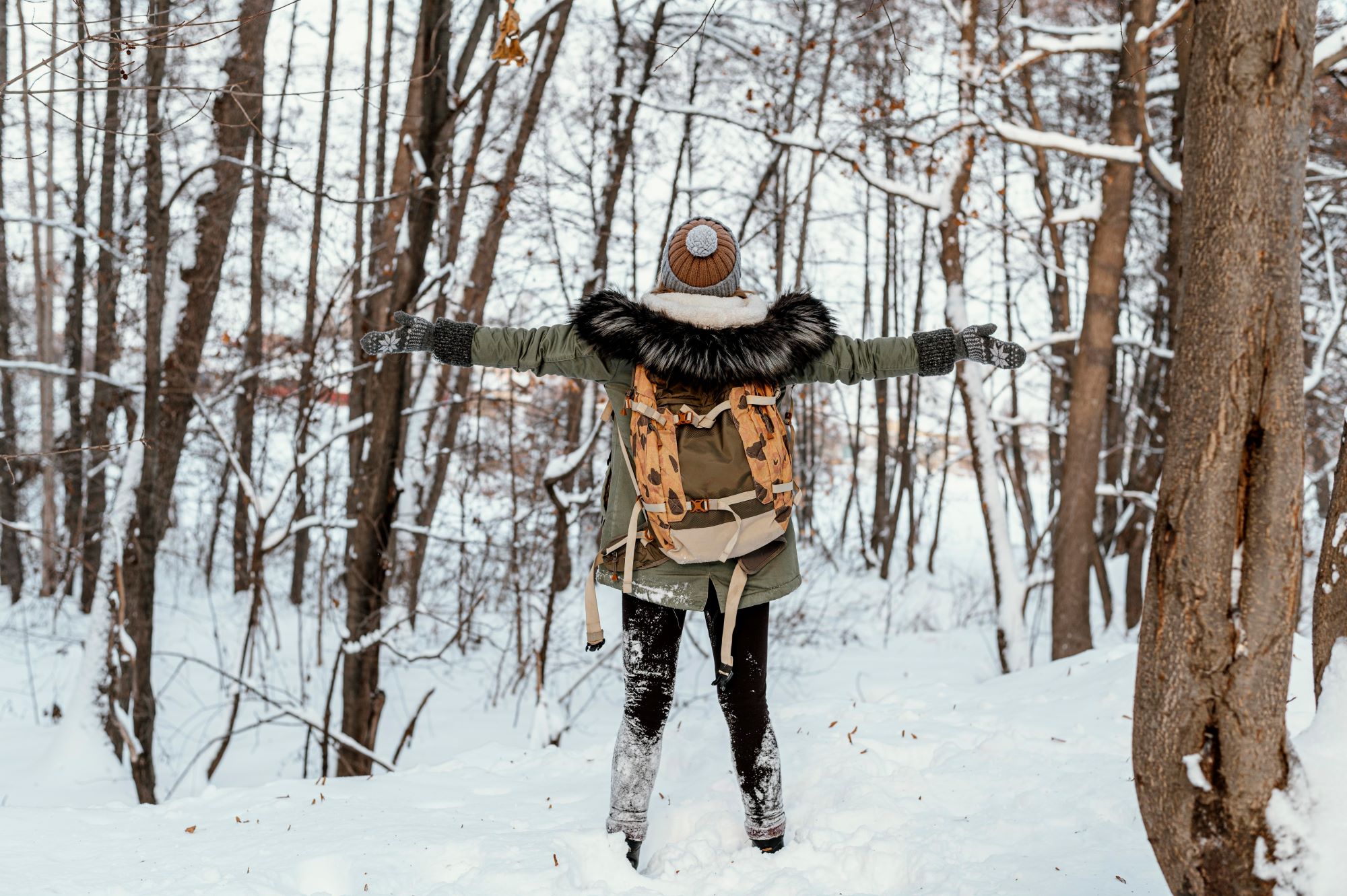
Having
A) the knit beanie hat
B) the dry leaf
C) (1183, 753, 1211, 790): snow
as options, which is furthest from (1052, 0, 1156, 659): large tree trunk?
(1183, 753, 1211, 790): snow

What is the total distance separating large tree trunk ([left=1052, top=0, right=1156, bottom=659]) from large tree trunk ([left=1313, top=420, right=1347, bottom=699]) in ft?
14.9

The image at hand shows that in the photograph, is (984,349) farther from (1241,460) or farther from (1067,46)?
(1067,46)

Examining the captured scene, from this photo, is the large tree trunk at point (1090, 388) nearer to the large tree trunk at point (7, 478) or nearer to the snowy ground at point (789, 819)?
the snowy ground at point (789, 819)

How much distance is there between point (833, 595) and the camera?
44.1 ft

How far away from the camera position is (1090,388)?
21.2ft

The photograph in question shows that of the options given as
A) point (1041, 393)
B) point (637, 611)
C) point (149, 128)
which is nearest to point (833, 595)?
point (1041, 393)

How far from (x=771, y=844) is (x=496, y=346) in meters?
1.58

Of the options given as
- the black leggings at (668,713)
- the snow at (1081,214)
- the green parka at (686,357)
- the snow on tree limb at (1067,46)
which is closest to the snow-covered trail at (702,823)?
the black leggings at (668,713)

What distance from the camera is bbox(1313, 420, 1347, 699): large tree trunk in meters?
2.05

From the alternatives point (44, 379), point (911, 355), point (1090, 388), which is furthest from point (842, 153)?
point (44, 379)

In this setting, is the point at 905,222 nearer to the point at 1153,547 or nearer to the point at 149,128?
the point at 149,128

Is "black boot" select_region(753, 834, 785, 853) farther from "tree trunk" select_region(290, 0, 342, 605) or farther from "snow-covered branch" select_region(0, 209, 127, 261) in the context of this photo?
"snow-covered branch" select_region(0, 209, 127, 261)

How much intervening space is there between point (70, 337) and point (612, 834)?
1274cm

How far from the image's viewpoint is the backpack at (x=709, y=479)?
2439mm
